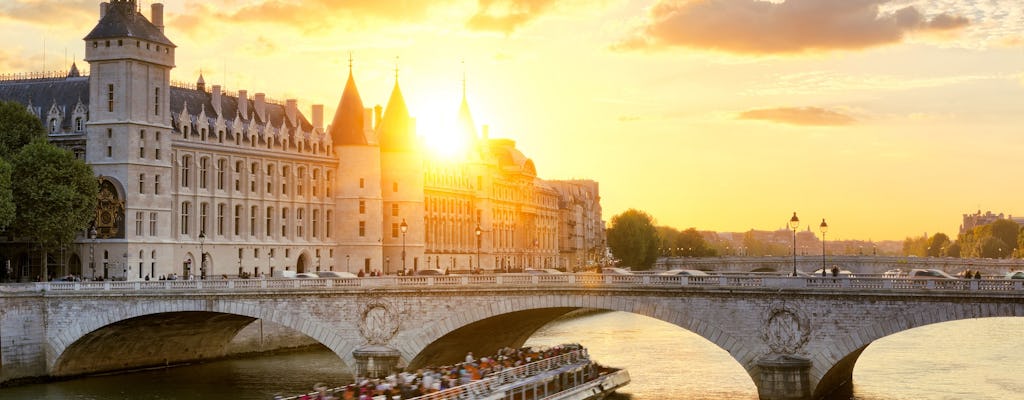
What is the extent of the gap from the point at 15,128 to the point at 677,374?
44222mm

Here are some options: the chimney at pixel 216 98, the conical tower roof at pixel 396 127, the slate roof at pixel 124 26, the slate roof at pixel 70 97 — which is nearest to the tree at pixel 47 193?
the slate roof at pixel 124 26

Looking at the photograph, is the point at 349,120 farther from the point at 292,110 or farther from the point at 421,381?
the point at 421,381

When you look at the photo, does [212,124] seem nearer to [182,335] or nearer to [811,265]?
[182,335]

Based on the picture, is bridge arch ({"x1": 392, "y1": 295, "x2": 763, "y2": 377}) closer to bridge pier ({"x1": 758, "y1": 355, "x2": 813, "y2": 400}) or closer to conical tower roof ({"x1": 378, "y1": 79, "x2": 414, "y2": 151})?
bridge pier ({"x1": 758, "y1": 355, "x2": 813, "y2": 400})

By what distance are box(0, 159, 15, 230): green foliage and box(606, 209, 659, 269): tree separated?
92849 millimetres

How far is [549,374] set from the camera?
5759 centimetres

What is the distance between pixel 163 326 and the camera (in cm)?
7250

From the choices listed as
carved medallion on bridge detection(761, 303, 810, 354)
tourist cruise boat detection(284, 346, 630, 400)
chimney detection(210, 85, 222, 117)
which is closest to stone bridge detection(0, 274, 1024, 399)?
carved medallion on bridge detection(761, 303, 810, 354)

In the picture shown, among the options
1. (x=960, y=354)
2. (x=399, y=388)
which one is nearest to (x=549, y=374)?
(x=399, y=388)

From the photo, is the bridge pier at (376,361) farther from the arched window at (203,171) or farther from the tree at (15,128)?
the arched window at (203,171)

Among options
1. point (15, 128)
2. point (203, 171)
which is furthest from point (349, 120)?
point (15, 128)

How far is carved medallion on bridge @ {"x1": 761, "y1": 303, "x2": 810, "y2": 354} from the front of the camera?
51650 millimetres

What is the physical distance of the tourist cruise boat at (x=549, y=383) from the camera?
51.6m

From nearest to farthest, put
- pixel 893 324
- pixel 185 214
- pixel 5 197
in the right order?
pixel 893 324
pixel 5 197
pixel 185 214
